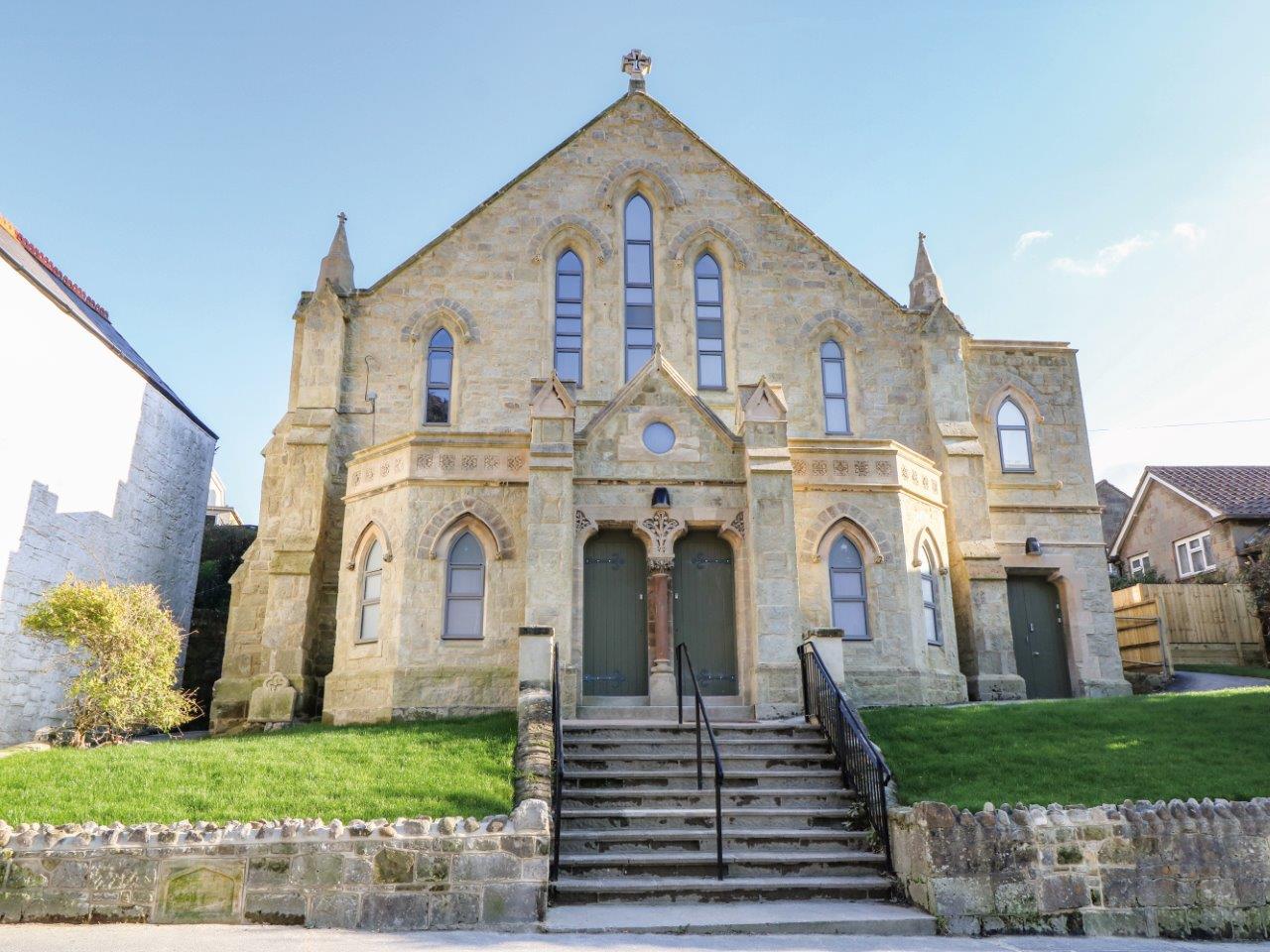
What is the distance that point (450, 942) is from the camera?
26.5ft

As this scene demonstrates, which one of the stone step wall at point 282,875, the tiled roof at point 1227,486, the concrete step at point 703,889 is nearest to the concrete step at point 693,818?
the concrete step at point 703,889

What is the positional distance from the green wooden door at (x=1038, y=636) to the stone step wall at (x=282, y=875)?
1355 cm

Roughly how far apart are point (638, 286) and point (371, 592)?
26.8 feet

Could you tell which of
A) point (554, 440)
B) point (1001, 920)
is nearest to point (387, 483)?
point (554, 440)

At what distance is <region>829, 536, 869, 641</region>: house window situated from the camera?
16.8 m

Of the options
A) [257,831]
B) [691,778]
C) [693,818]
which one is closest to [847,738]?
[691,778]

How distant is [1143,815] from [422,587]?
10.7 meters

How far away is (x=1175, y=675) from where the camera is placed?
21.8 metres

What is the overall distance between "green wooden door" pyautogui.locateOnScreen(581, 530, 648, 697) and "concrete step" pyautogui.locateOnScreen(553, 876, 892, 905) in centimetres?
605

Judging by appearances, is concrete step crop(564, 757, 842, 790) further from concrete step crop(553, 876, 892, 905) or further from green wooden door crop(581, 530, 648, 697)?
green wooden door crop(581, 530, 648, 697)

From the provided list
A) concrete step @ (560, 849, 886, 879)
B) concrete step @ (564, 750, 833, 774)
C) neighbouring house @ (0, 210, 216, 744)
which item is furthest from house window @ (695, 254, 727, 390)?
concrete step @ (560, 849, 886, 879)

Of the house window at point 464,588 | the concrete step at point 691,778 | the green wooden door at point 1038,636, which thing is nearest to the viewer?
the concrete step at point 691,778

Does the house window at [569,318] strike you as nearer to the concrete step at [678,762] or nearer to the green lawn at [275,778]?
the green lawn at [275,778]

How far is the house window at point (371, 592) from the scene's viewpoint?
16.6 meters
